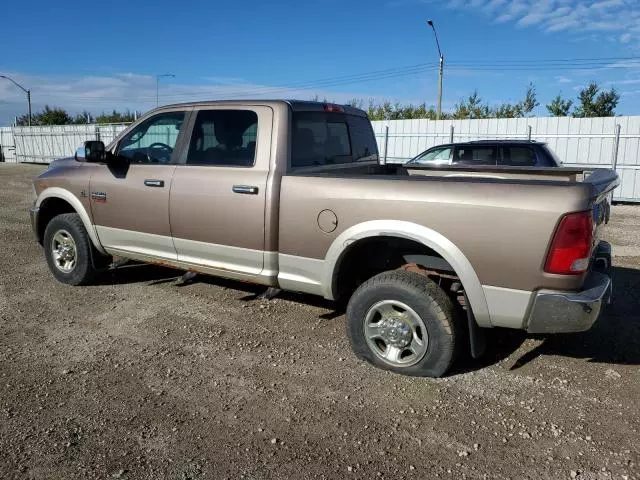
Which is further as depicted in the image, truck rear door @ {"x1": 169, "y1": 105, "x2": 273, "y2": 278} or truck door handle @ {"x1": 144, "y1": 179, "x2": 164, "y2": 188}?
truck door handle @ {"x1": 144, "y1": 179, "x2": 164, "y2": 188}

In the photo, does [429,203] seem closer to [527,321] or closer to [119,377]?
[527,321]

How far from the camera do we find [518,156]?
10.8m

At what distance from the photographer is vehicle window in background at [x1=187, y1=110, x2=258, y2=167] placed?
14.9 ft

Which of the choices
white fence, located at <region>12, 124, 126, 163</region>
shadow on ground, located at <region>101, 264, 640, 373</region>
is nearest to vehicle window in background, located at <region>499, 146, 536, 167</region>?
shadow on ground, located at <region>101, 264, 640, 373</region>

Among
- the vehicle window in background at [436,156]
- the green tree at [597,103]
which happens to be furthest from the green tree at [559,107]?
the vehicle window in background at [436,156]

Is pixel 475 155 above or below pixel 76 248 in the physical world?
above

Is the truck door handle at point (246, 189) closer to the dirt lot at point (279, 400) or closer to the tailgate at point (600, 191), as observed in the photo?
the dirt lot at point (279, 400)

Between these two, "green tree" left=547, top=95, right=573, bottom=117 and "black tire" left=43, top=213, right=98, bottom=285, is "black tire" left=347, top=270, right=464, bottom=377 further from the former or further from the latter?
"green tree" left=547, top=95, right=573, bottom=117

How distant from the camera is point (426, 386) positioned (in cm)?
376

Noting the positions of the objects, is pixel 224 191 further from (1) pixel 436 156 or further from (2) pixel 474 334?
(1) pixel 436 156

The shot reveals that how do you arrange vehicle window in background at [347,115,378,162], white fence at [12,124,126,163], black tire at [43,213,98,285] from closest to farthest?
vehicle window in background at [347,115,378,162], black tire at [43,213,98,285], white fence at [12,124,126,163]

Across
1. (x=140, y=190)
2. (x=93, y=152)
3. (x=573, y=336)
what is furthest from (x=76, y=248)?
(x=573, y=336)

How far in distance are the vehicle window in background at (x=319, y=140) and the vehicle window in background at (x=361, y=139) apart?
0.36ft

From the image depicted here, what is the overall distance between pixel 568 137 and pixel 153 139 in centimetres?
1399
